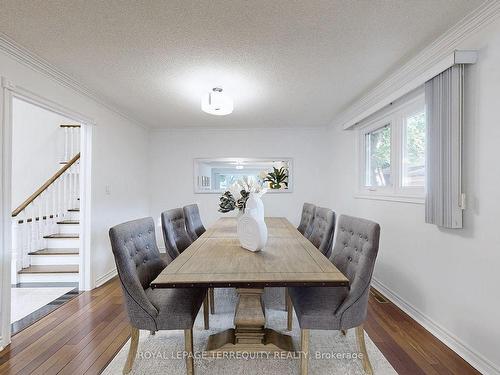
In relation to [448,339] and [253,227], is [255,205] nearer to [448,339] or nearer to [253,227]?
[253,227]

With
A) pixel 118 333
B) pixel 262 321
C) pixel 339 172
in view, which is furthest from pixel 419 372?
pixel 339 172

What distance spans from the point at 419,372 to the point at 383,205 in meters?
1.64

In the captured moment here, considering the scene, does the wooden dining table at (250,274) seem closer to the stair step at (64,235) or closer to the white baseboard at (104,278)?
the white baseboard at (104,278)

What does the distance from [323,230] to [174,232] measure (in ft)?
4.39

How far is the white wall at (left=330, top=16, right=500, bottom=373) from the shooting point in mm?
1670

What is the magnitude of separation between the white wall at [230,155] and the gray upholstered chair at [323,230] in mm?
2107

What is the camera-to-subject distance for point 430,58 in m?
2.17

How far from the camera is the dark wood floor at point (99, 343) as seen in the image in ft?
5.90

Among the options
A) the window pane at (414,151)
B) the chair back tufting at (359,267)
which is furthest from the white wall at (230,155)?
the chair back tufting at (359,267)

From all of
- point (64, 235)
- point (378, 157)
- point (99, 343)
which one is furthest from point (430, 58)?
point (64, 235)

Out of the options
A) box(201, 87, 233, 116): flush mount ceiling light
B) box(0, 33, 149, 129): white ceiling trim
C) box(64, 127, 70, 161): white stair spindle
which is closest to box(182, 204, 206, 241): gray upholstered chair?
box(201, 87, 233, 116): flush mount ceiling light

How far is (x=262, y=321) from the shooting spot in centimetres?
170

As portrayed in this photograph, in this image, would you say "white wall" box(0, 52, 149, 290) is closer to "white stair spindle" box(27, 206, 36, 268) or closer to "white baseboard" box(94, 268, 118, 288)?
"white baseboard" box(94, 268, 118, 288)

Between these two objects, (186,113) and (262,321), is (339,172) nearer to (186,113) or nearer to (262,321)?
(186,113)
